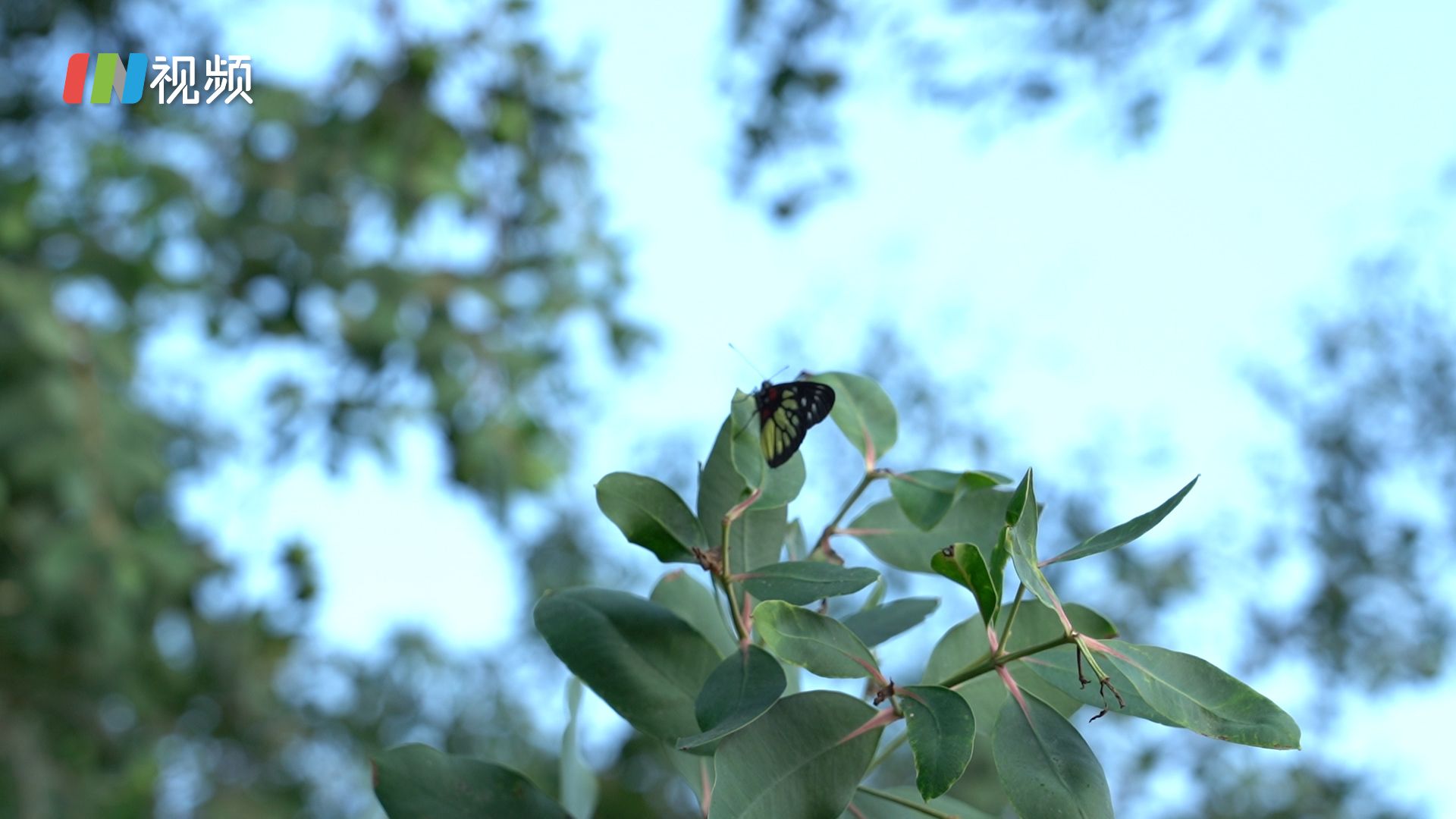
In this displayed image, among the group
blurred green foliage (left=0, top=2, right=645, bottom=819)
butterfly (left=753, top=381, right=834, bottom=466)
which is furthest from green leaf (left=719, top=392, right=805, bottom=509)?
blurred green foliage (left=0, top=2, right=645, bottom=819)

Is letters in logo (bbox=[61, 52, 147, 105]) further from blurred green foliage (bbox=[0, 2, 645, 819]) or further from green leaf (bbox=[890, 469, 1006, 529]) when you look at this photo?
green leaf (bbox=[890, 469, 1006, 529])

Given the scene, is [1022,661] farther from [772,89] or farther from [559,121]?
[559,121]

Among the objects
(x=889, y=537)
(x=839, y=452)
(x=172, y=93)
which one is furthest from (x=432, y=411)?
(x=889, y=537)

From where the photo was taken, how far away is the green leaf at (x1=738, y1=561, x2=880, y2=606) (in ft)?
2.03

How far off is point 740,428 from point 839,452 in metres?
4.83

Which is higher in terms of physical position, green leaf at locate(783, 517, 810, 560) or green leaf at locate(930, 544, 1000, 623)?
green leaf at locate(783, 517, 810, 560)

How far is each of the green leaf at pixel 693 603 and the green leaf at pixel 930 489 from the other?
0.49ft

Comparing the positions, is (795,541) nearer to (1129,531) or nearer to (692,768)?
(692,768)

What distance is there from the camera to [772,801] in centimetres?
61

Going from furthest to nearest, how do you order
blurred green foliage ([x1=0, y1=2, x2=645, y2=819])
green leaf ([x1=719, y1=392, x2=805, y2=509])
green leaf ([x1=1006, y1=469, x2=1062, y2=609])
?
blurred green foliage ([x1=0, y1=2, x2=645, y2=819]) < green leaf ([x1=719, y1=392, x2=805, y2=509]) < green leaf ([x1=1006, y1=469, x2=1062, y2=609])

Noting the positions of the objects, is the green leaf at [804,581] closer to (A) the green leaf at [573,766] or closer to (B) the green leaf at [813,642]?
(B) the green leaf at [813,642]

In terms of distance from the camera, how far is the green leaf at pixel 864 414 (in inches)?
31.5

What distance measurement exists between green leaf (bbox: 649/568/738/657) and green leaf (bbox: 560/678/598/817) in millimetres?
89

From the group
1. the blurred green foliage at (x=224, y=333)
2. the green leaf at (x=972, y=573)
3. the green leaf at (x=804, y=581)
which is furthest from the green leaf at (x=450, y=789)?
the blurred green foliage at (x=224, y=333)
